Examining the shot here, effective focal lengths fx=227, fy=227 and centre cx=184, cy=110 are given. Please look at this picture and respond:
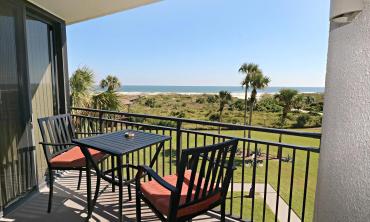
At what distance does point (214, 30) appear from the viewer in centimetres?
3703

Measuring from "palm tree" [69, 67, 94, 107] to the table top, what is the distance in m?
4.42

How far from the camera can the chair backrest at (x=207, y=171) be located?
1541 mm

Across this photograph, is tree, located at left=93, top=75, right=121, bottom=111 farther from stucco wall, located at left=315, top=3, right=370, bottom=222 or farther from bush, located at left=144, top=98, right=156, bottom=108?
bush, located at left=144, top=98, right=156, bottom=108

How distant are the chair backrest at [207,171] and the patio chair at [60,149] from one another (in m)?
1.40

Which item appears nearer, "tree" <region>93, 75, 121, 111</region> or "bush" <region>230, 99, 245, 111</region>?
"tree" <region>93, 75, 121, 111</region>

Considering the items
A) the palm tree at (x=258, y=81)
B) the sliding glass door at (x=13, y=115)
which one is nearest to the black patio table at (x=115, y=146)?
the sliding glass door at (x=13, y=115)

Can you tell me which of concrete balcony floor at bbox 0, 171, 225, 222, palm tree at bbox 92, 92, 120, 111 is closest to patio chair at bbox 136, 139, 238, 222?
concrete balcony floor at bbox 0, 171, 225, 222

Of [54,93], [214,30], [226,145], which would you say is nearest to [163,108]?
[214,30]

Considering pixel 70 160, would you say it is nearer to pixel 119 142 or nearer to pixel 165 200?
pixel 119 142

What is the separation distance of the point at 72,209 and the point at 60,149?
0.81 metres

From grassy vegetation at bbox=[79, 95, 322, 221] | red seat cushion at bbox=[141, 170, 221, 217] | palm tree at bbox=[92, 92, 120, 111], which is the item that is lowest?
grassy vegetation at bbox=[79, 95, 322, 221]

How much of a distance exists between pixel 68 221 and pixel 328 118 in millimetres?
2552

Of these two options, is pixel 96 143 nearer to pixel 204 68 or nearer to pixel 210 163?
pixel 210 163

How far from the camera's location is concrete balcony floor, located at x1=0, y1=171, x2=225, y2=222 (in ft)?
7.98
